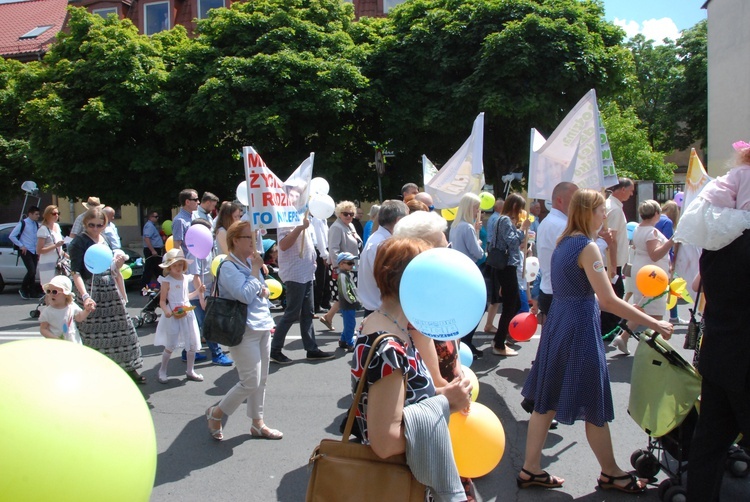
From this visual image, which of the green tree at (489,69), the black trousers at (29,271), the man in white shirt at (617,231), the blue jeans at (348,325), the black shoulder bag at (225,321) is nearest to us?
the black shoulder bag at (225,321)

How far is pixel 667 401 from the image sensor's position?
133 inches

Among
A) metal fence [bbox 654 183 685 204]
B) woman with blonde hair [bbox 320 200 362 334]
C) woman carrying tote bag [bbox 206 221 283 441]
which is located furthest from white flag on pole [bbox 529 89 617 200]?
metal fence [bbox 654 183 685 204]

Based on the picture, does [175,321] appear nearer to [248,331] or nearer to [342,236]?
[248,331]

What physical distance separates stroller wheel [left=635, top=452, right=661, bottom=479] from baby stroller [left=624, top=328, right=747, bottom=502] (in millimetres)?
76

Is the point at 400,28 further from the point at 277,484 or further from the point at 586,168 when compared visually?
the point at 277,484

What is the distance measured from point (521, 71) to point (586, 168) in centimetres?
1151

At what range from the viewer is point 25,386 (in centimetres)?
140

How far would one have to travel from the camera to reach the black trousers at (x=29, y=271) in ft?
40.3

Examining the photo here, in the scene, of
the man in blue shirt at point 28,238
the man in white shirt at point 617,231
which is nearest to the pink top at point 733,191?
the man in white shirt at point 617,231

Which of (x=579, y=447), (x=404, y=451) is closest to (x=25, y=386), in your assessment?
(x=404, y=451)

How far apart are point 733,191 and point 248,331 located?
320cm

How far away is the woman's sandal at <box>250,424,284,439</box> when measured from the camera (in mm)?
4770

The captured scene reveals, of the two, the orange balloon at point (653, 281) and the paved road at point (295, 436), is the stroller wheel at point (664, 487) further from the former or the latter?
the orange balloon at point (653, 281)

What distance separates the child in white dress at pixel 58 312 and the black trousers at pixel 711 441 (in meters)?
4.39
